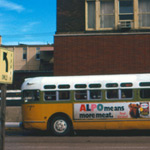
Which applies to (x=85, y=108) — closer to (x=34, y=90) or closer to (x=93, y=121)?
(x=93, y=121)

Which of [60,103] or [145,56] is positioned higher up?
[145,56]

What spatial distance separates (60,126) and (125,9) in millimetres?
10459

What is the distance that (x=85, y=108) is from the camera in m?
13.7

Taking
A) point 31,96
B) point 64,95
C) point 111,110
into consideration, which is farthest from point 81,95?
point 31,96

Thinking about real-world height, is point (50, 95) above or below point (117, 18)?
below

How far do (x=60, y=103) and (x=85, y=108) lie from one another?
3.84ft

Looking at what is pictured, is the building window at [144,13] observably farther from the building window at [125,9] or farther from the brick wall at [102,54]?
the brick wall at [102,54]

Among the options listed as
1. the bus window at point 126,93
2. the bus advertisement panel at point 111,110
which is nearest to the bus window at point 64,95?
the bus advertisement panel at point 111,110

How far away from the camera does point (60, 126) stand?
45.1 feet

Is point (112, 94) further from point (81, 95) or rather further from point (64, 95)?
point (64, 95)

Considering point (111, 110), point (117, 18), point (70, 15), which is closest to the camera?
point (111, 110)

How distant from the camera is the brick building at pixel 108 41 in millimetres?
20297

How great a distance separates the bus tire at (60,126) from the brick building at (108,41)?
718 cm

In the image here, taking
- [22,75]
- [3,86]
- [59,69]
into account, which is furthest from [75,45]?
[22,75]
